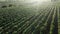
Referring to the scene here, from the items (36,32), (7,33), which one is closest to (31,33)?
(36,32)

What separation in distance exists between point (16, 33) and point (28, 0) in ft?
198

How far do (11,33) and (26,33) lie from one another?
979mm

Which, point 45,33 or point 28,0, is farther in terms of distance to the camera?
point 28,0

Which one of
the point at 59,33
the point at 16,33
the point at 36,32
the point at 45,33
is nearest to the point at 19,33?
the point at 16,33

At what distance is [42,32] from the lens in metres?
8.64

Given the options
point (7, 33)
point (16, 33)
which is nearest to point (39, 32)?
point (16, 33)

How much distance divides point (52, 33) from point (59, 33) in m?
0.52

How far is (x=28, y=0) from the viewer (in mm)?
68188

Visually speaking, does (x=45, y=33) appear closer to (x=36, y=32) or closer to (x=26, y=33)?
(x=36, y=32)

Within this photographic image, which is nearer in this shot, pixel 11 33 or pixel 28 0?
pixel 11 33

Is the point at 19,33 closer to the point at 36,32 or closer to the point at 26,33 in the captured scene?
the point at 26,33

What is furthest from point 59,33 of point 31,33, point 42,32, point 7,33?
point 7,33

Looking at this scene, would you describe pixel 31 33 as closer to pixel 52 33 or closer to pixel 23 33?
pixel 23 33

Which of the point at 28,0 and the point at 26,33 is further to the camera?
the point at 28,0
